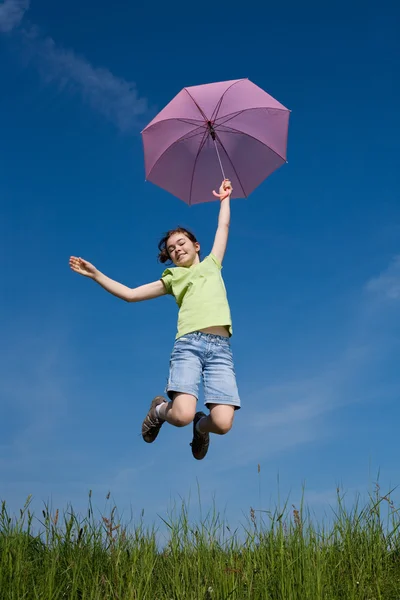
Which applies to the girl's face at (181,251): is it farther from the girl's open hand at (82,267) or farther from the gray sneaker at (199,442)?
the gray sneaker at (199,442)

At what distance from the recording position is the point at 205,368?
6.32 m

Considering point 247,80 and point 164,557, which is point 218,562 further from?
point 247,80

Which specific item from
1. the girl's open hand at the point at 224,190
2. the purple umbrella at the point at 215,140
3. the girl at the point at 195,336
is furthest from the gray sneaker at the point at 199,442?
the purple umbrella at the point at 215,140

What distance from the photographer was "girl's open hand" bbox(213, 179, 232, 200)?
7.42 metres

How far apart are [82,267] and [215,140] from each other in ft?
7.28

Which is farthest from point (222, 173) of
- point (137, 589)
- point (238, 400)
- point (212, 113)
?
point (137, 589)

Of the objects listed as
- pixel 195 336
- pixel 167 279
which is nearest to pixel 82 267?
pixel 167 279

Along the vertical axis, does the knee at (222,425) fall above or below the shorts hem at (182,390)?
below

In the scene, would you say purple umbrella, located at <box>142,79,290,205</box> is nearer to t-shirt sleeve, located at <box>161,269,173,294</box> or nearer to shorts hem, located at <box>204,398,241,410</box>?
t-shirt sleeve, located at <box>161,269,173,294</box>

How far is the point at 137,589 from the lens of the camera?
5.11 metres

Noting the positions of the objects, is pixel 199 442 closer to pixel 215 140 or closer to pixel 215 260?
pixel 215 260

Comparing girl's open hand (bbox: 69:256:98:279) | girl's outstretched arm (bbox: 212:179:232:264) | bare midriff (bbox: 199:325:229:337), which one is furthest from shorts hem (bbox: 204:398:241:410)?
girl's open hand (bbox: 69:256:98:279)

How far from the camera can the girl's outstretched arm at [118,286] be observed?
22.9 ft

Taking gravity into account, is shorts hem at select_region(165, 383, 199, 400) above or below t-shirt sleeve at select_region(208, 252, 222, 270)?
below
